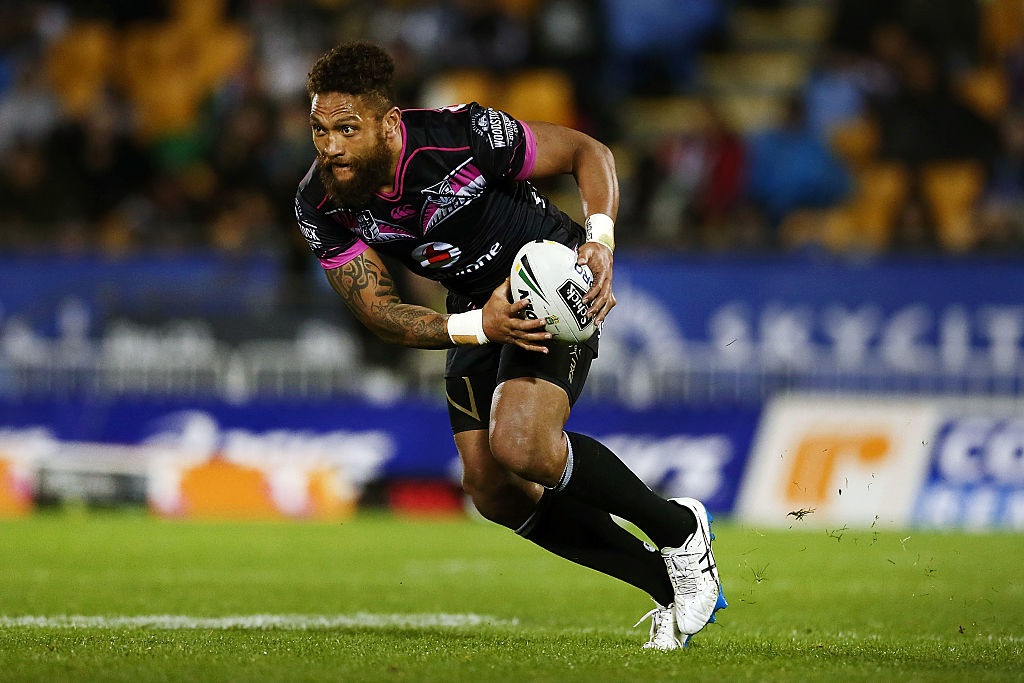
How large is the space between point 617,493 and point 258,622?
5.95 feet

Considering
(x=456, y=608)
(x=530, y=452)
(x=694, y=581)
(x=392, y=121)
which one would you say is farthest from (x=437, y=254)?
(x=456, y=608)

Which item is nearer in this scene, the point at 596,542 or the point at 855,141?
the point at 596,542

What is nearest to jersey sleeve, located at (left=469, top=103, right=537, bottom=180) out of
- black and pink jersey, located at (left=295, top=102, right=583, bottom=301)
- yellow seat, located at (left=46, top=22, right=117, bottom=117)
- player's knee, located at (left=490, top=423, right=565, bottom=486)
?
black and pink jersey, located at (left=295, top=102, right=583, bottom=301)

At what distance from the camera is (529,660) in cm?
505

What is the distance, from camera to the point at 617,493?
18.8 ft

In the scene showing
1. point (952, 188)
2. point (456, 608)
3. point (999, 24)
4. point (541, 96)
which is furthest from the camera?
point (999, 24)

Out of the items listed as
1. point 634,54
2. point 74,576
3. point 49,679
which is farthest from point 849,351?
point 49,679

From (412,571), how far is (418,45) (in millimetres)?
10131

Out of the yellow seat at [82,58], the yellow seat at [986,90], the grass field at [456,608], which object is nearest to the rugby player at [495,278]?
the grass field at [456,608]

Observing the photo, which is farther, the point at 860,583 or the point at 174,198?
the point at 174,198

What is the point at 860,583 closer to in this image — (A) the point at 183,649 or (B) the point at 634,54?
(A) the point at 183,649

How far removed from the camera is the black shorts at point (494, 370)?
5.86 m

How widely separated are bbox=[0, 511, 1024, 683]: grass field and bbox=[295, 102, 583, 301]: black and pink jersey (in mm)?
1563

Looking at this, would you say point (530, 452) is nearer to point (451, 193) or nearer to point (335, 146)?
point (451, 193)
